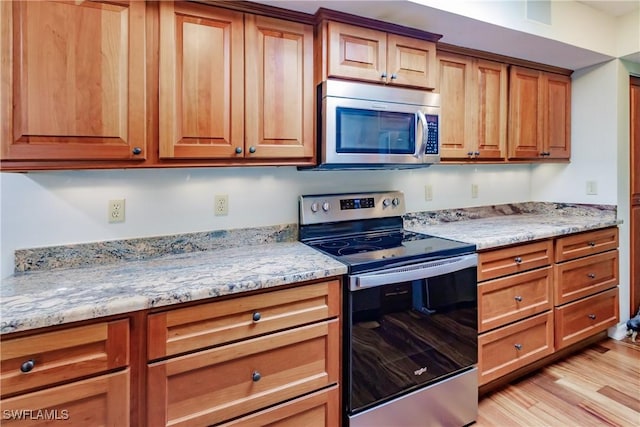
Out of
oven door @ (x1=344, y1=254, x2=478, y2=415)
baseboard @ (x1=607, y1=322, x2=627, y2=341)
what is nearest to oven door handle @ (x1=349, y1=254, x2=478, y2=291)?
oven door @ (x1=344, y1=254, x2=478, y2=415)

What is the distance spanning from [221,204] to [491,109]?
196cm

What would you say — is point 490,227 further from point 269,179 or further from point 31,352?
point 31,352

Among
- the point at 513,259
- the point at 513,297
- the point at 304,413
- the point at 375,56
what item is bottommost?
the point at 304,413

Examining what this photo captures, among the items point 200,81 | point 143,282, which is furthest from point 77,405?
point 200,81

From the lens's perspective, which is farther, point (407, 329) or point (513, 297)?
point (513, 297)

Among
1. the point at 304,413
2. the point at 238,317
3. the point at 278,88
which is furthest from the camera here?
the point at 278,88

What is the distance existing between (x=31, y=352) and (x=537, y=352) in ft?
8.36

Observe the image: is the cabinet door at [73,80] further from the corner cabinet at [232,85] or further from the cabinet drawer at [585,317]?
the cabinet drawer at [585,317]

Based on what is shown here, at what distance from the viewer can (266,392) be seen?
4.47ft

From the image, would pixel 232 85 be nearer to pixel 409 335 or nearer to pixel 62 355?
pixel 62 355

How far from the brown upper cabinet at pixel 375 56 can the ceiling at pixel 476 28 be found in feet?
0.28

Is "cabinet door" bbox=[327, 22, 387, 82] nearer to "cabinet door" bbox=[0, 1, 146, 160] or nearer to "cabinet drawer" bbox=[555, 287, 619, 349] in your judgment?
"cabinet door" bbox=[0, 1, 146, 160]

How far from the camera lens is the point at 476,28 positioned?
200 centimetres

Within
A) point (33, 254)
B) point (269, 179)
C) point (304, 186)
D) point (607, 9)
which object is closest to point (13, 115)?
point (33, 254)
